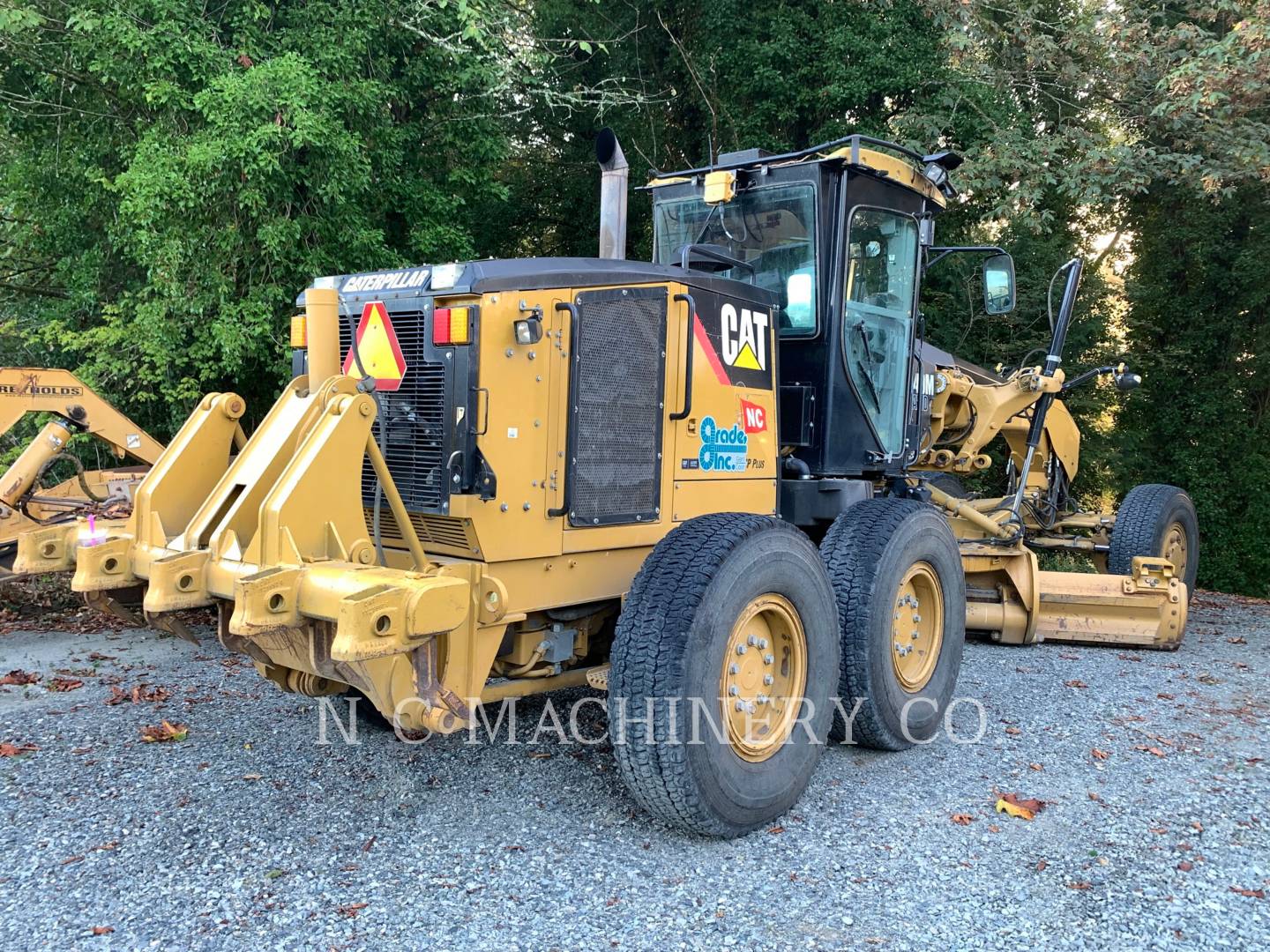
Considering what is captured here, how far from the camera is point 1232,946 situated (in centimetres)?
304

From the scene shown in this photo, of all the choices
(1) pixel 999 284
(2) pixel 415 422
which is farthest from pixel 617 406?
(1) pixel 999 284

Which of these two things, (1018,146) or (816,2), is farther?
(816,2)

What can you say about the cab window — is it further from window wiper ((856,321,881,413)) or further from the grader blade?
the grader blade

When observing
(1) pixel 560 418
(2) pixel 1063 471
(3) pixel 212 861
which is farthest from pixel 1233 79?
(3) pixel 212 861

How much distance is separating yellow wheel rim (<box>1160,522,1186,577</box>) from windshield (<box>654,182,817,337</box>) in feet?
16.1

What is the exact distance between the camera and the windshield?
4910 millimetres

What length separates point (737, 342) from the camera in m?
4.38

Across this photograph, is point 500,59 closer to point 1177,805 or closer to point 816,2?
point 816,2

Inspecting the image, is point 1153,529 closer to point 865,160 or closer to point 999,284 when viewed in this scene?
point 999,284

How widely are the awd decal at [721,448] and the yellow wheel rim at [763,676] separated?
726 mm

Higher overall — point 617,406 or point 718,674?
point 617,406

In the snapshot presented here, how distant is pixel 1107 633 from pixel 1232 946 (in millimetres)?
4234

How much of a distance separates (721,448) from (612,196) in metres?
1.28

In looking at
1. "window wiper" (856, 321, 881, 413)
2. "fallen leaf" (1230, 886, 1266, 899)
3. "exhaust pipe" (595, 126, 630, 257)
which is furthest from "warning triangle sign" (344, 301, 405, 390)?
"fallen leaf" (1230, 886, 1266, 899)
